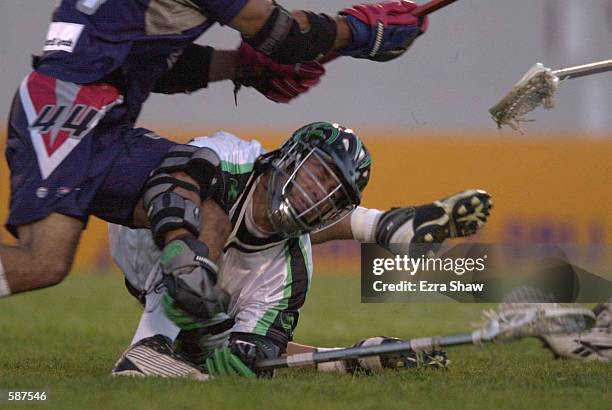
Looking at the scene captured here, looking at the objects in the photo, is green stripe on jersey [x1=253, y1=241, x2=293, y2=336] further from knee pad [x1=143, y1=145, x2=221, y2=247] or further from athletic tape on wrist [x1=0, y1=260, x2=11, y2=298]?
athletic tape on wrist [x1=0, y1=260, x2=11, y2=298]

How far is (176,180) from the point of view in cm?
417

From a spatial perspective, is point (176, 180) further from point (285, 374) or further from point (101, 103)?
point (285, 374)

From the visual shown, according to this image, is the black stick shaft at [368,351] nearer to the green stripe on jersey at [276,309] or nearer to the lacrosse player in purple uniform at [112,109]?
the green stripe on jersey at [276,309]

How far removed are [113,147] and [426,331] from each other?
2622 millimetres

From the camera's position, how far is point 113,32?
4.31 meters

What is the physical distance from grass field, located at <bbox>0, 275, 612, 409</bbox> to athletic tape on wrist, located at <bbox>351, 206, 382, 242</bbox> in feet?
1.93

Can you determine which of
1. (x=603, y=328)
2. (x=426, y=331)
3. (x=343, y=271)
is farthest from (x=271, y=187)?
(x=343, y=271)

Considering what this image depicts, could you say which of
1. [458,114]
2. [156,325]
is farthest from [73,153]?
[458,114]

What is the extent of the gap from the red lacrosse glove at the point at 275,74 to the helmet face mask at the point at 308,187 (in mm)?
523

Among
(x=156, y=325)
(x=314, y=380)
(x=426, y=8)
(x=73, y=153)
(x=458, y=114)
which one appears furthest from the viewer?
(x=458, y=114)

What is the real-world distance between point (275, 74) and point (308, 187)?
0.73m

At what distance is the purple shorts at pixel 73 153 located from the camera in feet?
13.7

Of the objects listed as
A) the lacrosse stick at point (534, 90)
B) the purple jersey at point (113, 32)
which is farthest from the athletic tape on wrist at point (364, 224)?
the purple jersey at point (113, 32)

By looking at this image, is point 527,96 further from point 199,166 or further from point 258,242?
point 199,166
